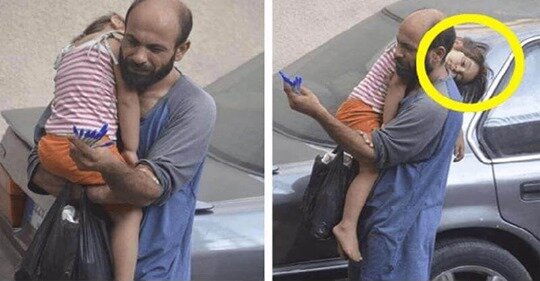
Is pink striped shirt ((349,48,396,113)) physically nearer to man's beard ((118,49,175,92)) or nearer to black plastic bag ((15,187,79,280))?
man's beard ((118,49,175,92))

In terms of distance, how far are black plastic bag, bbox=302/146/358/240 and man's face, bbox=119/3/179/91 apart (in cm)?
78

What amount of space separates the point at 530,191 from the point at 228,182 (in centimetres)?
123

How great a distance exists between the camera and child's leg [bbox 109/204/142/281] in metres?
3.58

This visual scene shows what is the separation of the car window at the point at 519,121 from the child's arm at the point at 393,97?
366mm

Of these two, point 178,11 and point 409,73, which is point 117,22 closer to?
point 178,11

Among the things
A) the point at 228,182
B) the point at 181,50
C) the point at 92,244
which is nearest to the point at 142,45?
the point at 181,50

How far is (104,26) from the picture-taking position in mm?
3537

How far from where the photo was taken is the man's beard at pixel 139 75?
3.50 meters

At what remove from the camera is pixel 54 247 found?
3.57 m

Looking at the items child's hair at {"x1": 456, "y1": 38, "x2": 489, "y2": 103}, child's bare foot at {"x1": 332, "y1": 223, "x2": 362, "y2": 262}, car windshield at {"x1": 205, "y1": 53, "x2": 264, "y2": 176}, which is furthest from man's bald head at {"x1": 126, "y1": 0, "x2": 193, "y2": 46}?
child's hair at {"x1": 456, "y1": 38, "x2": 489, "y2": 103}

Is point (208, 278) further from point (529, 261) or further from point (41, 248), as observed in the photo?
point (529, 261)

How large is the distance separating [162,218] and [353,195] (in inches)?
30.7

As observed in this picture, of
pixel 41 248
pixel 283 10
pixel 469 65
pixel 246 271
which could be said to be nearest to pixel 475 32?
pixel 469 65

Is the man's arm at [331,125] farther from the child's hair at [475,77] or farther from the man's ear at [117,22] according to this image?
the man's ear at [117,22]
